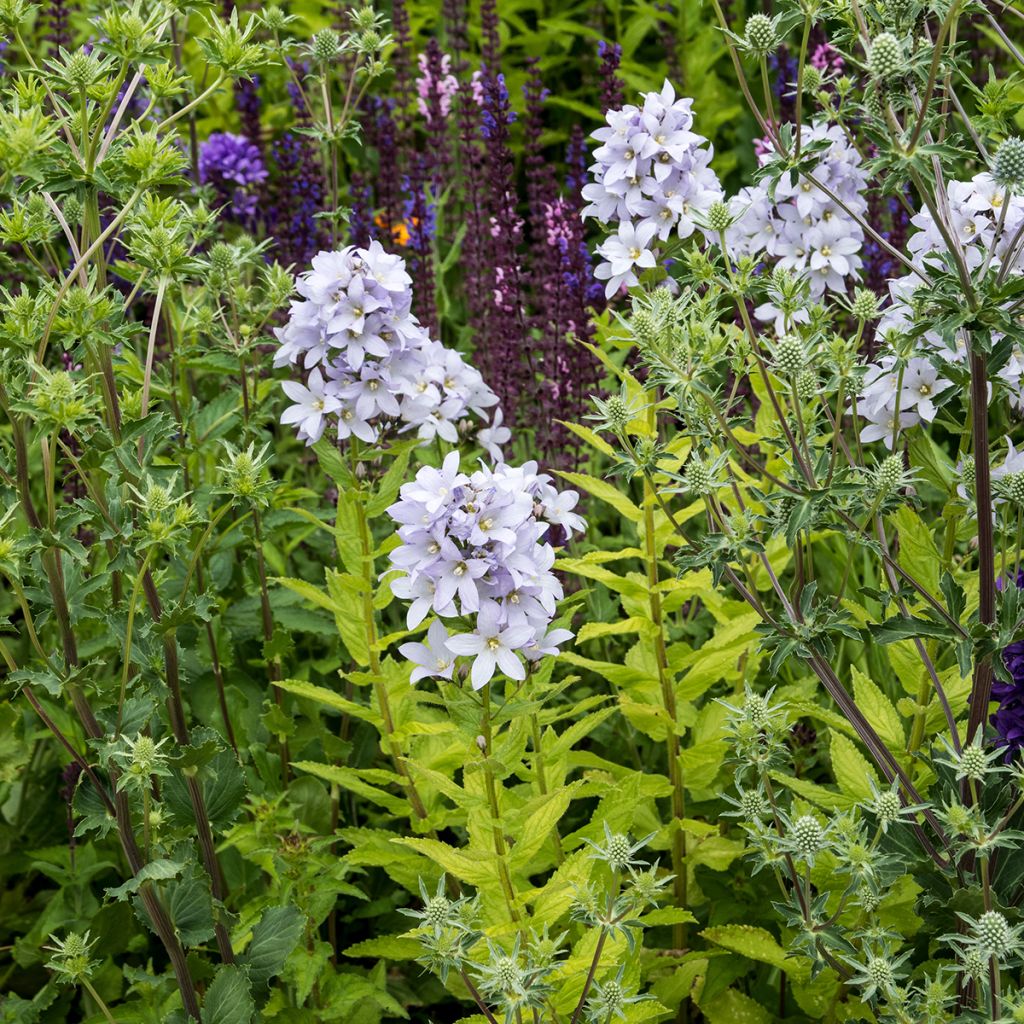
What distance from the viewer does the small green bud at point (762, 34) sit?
7.30 feet

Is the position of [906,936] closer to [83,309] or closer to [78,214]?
[83,309]

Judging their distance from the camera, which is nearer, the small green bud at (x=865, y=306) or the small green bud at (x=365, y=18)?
the small green bud at (x=865, y=306)

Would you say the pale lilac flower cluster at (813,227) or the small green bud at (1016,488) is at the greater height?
the pale lilac flower cluster at (813,227)

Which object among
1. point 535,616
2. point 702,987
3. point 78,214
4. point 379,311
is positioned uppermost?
point 78,214

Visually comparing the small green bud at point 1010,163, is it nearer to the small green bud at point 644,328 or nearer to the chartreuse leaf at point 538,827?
the small green bud at point 644,328

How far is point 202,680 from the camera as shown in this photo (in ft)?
11.6

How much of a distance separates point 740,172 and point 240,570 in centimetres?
393

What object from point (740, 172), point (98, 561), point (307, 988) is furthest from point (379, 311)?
point (740, 172)

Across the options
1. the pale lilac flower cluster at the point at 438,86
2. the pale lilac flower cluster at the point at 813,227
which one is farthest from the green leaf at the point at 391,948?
the pale lilac flower cluster at the point at 438,86

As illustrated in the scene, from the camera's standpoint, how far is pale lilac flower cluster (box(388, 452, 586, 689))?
7.20ft

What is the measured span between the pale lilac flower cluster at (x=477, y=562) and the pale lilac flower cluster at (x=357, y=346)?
2.10ft

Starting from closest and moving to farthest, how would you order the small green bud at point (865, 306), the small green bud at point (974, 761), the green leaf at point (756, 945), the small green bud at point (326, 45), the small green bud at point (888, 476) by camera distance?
1. the small green bud at point (974, 761)
2. the small green bud at point (888, 476)
3. the small green bud at point (865, 306)
4. the green leaf at point (756, 945)
5. the small green bud at point (326, 45)

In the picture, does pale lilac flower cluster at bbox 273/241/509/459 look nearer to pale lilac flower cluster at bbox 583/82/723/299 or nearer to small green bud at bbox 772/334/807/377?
pale lilac flower cluster at bbox 583/82/723/299

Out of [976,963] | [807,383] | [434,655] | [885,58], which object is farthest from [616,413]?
[976,963]
